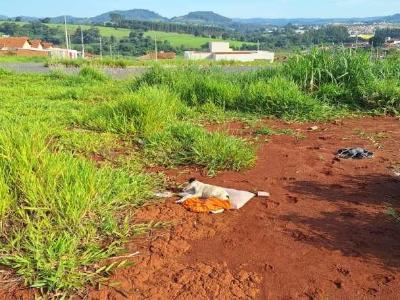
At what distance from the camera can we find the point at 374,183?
140 inches

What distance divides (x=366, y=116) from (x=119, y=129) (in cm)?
341

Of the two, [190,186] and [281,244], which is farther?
[190,186]

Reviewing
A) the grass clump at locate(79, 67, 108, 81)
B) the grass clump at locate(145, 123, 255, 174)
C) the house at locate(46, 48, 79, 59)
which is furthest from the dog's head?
the house at locate(46, 48, 79, 59)

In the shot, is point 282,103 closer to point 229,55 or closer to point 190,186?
point 190,186

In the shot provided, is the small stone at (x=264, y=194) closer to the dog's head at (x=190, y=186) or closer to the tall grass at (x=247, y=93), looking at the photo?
the dog's head at (x=190, y=186)

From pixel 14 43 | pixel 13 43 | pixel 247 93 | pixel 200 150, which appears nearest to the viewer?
pixel 200 150

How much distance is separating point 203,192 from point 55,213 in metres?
1.06

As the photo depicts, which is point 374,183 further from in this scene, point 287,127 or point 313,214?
point 287,127

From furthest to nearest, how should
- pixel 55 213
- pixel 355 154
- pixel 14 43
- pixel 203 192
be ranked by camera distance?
pixel 14 43 → pixel 355 154 → pixel 203 192 → pixel 55 213

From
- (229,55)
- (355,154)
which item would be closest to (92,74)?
(355,154)

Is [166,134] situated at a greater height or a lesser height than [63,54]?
greater

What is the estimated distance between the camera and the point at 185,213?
306 cm

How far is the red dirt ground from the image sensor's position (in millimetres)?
2271

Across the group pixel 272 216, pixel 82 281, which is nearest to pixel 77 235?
pixel 82 281
